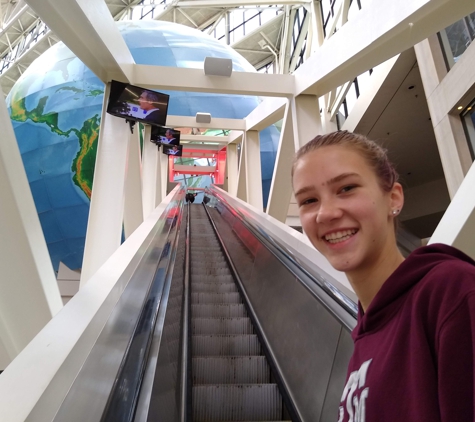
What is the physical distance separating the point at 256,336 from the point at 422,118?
9457mm

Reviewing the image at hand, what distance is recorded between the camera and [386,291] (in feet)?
2.75

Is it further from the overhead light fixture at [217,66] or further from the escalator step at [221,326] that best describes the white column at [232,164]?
the escalator step at [221,326]

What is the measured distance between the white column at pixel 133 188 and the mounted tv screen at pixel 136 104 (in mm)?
832

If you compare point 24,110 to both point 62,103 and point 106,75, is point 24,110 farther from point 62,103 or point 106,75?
point 106,75

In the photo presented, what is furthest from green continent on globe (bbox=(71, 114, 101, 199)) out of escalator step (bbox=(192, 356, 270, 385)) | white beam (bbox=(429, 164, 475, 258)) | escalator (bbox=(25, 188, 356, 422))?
white beam (bbox=(429, 164, 475, 258))

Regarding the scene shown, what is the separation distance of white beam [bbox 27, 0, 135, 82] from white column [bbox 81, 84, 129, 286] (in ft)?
1.47

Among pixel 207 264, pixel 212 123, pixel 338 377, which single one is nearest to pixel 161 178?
pixel 212 123


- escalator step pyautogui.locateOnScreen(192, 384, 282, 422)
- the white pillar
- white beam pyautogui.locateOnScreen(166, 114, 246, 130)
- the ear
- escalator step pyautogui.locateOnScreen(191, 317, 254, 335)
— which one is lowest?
escalator step pyautogui.locateOnScreen(192, 384, 282, 422)

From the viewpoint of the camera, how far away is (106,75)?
17.8 feet

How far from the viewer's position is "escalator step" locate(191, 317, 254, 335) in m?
3.85

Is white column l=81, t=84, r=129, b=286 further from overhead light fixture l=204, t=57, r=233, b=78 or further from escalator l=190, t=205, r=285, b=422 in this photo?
overhead light fixture l=204, t=57, r=233, b=78

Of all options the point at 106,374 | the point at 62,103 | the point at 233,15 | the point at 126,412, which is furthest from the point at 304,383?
the point at 233,15

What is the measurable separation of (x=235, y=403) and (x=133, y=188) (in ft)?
17.9

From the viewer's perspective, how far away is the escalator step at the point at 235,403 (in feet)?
8.95
